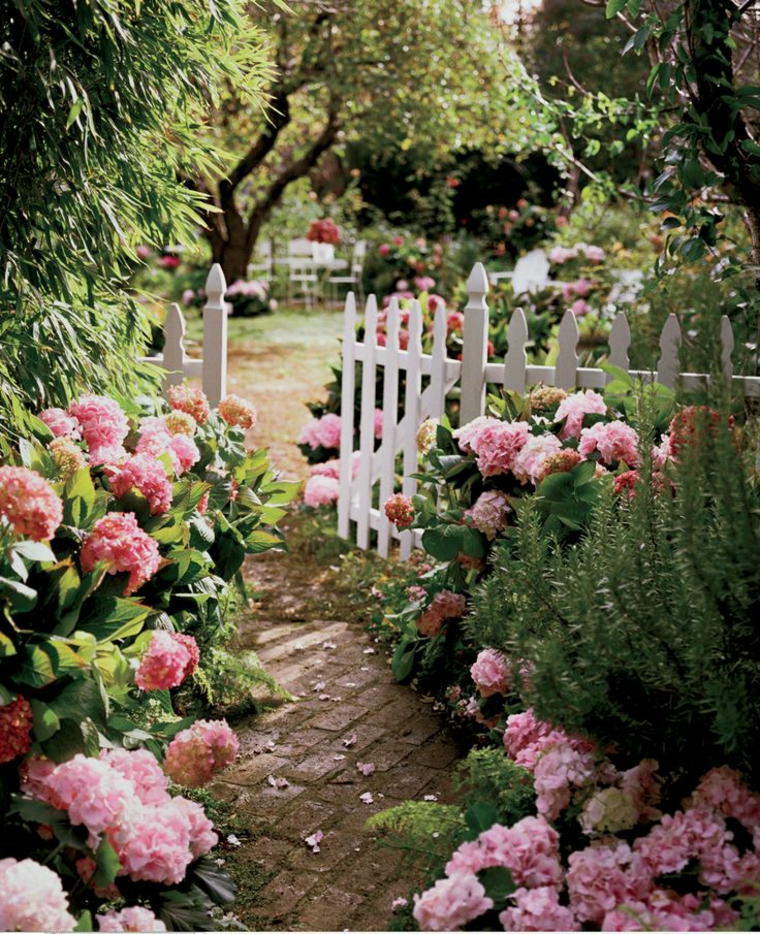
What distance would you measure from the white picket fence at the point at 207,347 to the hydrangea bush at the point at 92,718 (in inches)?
61.8

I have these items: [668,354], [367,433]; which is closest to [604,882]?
[668,354]

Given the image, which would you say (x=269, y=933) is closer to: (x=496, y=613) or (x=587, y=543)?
(x=496, y=613)

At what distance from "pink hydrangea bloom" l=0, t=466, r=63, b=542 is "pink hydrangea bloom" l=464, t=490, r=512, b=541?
158 centimetres

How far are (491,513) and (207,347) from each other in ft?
5.81

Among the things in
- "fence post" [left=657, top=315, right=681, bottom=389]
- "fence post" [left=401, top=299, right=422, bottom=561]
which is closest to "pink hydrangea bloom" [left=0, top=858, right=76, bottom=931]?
"fence post" [left=657, top=315, right=681, bottom=389]

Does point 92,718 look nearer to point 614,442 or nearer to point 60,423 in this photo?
point 60,423

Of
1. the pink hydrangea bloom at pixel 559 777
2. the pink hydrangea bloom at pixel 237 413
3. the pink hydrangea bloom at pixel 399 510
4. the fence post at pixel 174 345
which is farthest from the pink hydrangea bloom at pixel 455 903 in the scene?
the fence post at pixel 174 345

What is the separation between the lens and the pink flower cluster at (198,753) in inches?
101

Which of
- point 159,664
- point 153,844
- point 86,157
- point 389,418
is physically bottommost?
point 153,844

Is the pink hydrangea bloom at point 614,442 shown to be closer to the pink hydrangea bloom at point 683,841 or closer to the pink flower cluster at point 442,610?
the pink flower cluster at point 442,610

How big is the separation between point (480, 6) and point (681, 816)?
10.5 meters

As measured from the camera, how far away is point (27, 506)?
7.45ft

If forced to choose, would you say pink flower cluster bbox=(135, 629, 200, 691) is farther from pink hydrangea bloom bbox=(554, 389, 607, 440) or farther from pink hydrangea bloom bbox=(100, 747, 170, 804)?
pink hydrangea bloom bbox=(554, 389, 607, 440)

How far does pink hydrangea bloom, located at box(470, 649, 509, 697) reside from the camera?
3.17 meters
